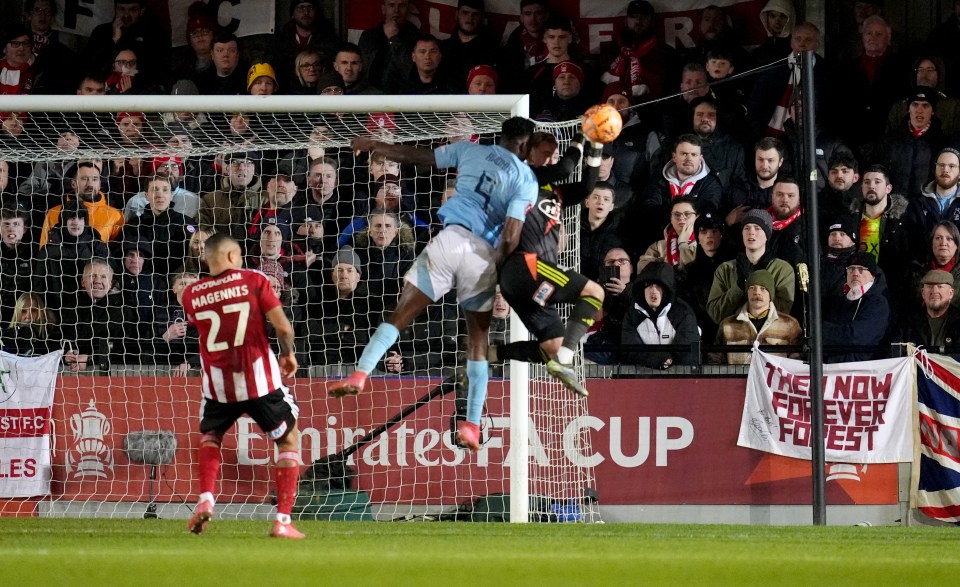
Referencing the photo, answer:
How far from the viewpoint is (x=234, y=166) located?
39.3 feet

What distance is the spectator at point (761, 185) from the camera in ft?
39.0

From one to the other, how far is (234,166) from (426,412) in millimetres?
3131

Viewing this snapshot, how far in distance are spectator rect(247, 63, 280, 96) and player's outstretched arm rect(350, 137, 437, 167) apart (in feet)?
16.2

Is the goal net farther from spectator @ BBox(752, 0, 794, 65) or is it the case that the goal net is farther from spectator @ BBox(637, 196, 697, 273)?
spectator @ BBox(752, 0, 794, 65)

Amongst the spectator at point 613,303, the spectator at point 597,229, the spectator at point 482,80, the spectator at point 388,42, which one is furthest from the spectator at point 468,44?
the spectator at point 613,303

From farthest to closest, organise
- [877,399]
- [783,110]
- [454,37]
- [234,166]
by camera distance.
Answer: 1. [454,37]
2. [783,110]
3. [234,166]
4. [877,399]

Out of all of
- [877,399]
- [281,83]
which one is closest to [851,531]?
[877,399]

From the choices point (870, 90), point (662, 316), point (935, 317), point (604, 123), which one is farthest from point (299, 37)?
point (935, 317)

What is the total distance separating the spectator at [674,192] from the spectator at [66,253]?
5.13 metres

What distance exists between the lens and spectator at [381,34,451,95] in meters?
13.3

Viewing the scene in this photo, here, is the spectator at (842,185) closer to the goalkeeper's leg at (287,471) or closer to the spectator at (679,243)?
the spectator at (679,243)

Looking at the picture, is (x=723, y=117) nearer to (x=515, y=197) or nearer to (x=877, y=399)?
(x=877, y=399)

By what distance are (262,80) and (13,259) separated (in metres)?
3.25

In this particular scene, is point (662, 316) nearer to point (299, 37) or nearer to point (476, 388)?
point (476, 388)
